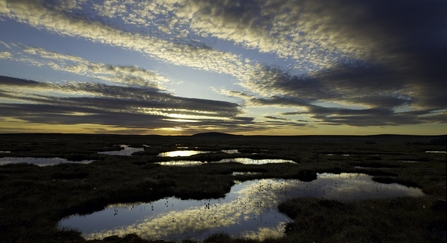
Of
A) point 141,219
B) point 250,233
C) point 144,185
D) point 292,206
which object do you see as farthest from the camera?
point 144,185

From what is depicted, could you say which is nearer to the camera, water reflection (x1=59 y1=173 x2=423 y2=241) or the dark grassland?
the dark grassland

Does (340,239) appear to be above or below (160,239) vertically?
above

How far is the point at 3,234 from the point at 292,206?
17.1 metres

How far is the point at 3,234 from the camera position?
11.8 meters

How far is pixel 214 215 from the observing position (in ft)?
53.6

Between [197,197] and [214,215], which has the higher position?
[214,215]

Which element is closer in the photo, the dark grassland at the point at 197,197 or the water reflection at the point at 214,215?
the dark grassland at the point at 197,197

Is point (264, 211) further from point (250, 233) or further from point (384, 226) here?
point (384, 226)

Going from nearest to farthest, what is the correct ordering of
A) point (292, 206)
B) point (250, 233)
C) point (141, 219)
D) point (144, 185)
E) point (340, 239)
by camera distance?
1. point (340, 239)
2. point (250, 233)
3. point (141, 219)
4. point (292, 206)
5. point (144, 185)

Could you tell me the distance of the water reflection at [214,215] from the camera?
45.0 feet

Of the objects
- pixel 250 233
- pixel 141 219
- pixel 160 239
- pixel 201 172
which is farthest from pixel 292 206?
pixel 201 172

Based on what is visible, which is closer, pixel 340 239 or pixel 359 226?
pixel 340 239

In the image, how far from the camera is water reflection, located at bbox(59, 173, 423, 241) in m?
13.7

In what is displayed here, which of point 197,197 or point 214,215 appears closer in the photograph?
point 214,215
